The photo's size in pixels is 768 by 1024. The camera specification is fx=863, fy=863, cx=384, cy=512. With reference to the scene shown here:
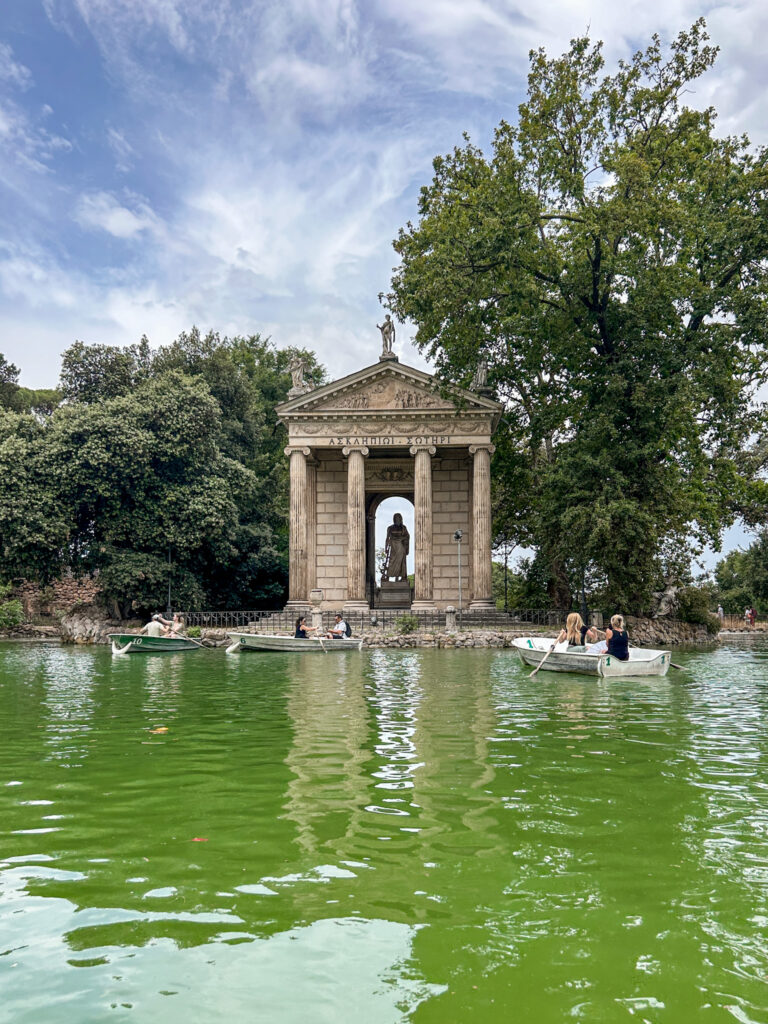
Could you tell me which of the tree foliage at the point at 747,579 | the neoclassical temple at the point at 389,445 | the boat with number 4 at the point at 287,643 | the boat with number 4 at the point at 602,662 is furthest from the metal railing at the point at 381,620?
the tree foliage at the point at 747,579

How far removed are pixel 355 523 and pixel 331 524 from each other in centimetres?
460

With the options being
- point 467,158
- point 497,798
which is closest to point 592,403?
point 467,158

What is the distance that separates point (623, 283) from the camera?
3306 cm

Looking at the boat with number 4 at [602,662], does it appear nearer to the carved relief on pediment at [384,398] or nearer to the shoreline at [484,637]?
the shoreline at [484,637]

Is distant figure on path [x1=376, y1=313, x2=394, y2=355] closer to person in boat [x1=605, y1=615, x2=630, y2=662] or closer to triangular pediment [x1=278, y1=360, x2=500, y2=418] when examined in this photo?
triangular pediment [x1=278, y1=360, x2=500, y2=418]

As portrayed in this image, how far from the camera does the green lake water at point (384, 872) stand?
3721mm

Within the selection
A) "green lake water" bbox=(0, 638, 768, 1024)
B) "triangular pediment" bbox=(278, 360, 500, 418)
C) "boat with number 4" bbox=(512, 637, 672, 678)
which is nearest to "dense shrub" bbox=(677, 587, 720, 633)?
"triangular pediment" bbox=(278, 360, 500, 418)

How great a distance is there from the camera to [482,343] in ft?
129

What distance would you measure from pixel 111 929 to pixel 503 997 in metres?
2.03

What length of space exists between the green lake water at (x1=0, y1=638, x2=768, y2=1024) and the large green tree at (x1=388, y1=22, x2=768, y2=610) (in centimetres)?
2238

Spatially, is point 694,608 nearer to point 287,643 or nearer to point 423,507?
point 423,507

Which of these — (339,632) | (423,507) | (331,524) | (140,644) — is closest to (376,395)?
(423,507)

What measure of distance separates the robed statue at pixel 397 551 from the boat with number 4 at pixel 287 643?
1985 centimetres

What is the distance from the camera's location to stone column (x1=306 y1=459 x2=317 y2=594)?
1842 inches
